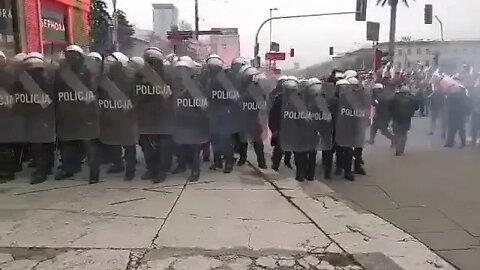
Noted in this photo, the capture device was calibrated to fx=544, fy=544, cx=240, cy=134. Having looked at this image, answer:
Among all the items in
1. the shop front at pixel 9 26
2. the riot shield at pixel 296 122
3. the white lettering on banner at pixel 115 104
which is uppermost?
the shop front at pixel 9 26

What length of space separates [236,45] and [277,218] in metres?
9.81

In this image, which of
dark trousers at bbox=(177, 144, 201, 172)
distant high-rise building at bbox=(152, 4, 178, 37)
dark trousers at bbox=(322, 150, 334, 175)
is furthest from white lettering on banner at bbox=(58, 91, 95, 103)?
distant high-rise building at bbox=(152, 4, 178, 37)

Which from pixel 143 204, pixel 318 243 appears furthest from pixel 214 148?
pixel 318 243

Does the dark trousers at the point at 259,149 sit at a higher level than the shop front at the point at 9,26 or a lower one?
lower

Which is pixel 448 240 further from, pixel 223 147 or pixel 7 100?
pixel 7 100

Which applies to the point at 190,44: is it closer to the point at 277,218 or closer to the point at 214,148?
the point at 214,148

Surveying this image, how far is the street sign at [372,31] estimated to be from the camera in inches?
620

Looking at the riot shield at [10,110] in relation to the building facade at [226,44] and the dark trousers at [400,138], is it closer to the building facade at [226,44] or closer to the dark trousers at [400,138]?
the building facade at [226,44]

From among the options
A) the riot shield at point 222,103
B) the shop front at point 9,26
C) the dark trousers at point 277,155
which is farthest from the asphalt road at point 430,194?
the shop front at point 9,26

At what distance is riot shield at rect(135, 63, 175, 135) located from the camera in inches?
303

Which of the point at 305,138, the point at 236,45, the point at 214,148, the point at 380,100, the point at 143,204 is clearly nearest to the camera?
the point at 143,204

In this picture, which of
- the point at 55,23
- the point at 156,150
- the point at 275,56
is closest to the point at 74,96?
the point at 156,150

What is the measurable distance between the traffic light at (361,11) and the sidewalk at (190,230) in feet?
38.6

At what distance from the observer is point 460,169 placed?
9492 mm
